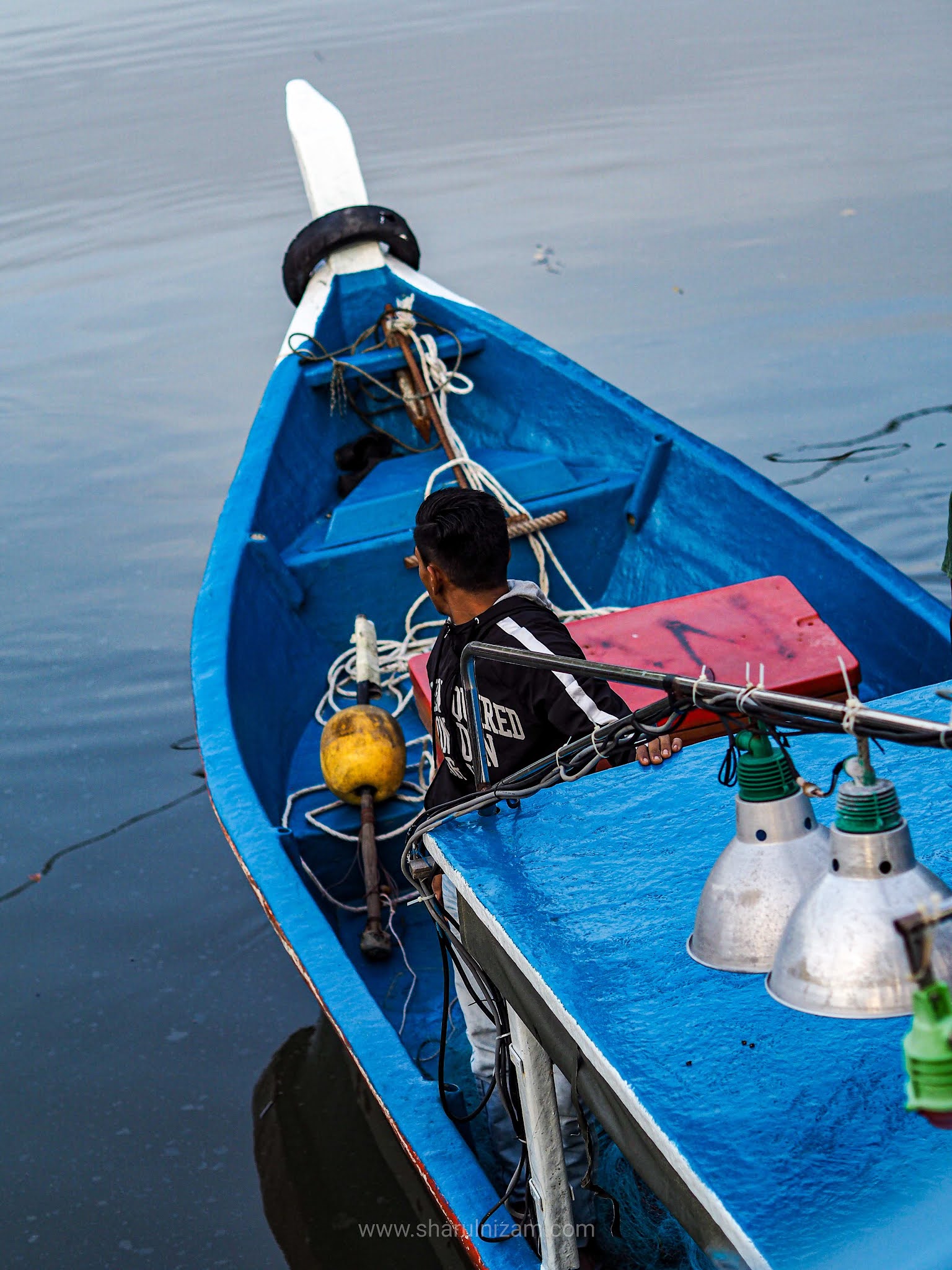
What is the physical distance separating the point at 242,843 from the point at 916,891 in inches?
84.7

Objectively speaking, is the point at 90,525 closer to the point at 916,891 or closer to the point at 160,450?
the point at 160,450

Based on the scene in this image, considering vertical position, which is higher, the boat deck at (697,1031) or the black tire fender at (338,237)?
the black tire fender at (338,237)

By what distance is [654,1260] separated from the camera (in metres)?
2.12

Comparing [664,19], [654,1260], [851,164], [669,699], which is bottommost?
[654,1260]

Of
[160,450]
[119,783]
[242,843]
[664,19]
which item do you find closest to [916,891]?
[242,843]

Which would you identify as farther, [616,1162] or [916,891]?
[616,1162]

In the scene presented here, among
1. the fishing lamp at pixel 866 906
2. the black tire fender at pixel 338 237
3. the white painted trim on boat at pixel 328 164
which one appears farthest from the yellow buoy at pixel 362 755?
the white painted trim on boat at pixel 328 164

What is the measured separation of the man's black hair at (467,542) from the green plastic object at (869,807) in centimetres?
130

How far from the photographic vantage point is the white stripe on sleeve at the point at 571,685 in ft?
7.21

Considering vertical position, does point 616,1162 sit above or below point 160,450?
below

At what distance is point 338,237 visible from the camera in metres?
6.18

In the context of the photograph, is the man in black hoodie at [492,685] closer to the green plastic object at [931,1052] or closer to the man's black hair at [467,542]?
the man's black hair at [467,542]
